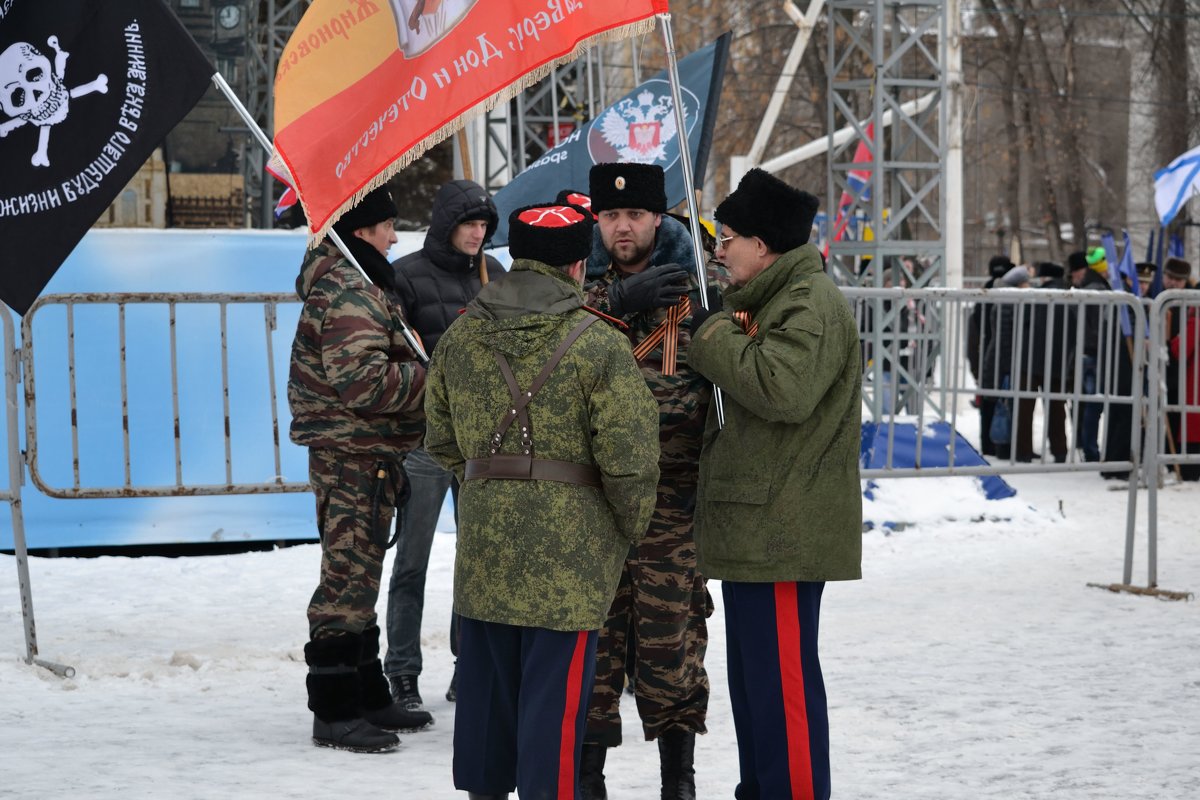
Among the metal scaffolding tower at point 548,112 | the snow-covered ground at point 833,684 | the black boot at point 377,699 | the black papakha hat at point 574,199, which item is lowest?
the snow-covered ground at point 833,684

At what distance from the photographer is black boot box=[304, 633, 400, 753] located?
5.44 metres

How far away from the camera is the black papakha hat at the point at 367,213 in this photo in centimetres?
544

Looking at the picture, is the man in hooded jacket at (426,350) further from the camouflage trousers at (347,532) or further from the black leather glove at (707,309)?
the black leather glove at (707,309)

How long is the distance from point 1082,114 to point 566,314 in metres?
45.9

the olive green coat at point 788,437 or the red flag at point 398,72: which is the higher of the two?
the red flag at point 398,72

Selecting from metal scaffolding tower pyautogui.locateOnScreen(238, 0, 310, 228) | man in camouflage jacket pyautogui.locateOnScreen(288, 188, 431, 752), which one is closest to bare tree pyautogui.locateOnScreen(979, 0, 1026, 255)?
metal scaffolding tower pyautogui.locateOnScreen(238, 0, 310, 228)

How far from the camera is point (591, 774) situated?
4.74 metres

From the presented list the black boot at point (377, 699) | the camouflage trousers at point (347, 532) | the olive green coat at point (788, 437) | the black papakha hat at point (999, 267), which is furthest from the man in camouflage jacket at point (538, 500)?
the black papakha hat at point (999, 267)

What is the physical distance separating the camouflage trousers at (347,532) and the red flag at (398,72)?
109cm

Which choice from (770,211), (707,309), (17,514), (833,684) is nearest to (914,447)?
(833,684)

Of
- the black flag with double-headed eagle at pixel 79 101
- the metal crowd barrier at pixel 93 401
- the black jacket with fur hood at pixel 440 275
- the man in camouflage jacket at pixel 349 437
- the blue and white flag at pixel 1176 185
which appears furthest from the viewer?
the blue and white flag at pixel 1176 185

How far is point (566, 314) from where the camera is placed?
13.3ft

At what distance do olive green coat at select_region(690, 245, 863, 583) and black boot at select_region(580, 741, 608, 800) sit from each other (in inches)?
30.3

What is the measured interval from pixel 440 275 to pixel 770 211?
209cm
